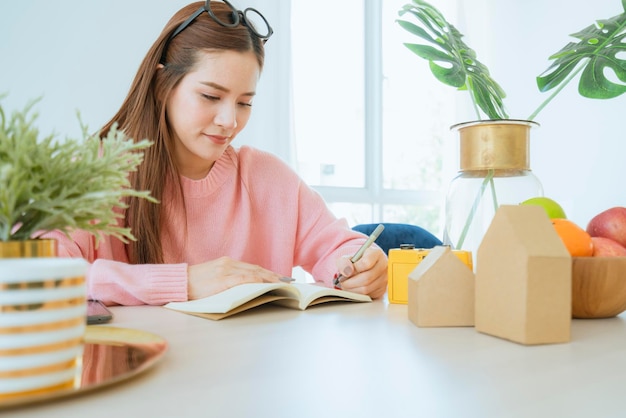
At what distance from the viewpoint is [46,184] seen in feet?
1.64

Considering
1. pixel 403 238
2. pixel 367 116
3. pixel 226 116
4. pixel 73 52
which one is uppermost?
pixel 73 52

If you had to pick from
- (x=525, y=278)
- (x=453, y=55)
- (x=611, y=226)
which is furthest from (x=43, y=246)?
(x=453, y=55)

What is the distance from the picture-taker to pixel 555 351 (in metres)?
0.63

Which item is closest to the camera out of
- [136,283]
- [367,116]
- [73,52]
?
[136,283]

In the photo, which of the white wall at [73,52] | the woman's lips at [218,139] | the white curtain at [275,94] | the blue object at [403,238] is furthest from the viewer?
the white curtain at [275,94]

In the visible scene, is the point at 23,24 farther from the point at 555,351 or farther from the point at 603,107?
the point at 603,107

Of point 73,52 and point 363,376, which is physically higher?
point 73,52

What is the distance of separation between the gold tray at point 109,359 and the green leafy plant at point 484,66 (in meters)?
0.81

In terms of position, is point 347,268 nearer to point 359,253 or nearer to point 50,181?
point 359,253

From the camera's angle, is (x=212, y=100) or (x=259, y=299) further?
(x=212, y=100)

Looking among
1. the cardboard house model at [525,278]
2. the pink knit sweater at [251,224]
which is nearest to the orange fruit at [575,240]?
the cardboard house model at [525,278]

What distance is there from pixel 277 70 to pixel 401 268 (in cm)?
217

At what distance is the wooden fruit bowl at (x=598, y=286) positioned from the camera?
79cm

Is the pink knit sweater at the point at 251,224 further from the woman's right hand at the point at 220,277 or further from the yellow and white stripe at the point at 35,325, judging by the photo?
the yellow and white stripe at the point at 35,325
